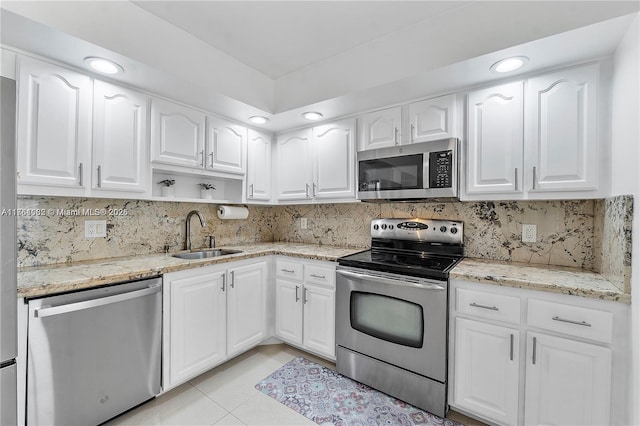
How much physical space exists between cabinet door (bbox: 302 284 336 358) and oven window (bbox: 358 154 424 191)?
0.93m

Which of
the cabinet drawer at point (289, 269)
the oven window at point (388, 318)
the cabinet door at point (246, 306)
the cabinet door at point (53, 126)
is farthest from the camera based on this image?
the cabinet drawer at point (289, 269)

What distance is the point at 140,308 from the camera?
5.62 feet

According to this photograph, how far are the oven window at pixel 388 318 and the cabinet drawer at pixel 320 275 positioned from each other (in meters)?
0.23

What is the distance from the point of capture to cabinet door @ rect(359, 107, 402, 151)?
2.26 meters

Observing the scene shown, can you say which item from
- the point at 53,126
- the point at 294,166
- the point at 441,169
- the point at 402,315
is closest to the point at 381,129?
the point at 441,169

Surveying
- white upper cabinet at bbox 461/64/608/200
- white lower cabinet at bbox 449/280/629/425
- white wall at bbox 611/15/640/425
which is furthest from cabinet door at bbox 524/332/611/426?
white upper cabinet at bbox 461/64/608/200

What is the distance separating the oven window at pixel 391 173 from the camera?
2119 mm

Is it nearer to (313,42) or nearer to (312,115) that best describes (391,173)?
(312,115)

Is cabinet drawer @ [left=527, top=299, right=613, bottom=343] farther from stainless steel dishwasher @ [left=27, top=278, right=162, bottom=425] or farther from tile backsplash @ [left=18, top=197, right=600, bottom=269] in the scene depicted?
stainless steel dishwasher @ [left=27, top=278, right=162, bottom=425]

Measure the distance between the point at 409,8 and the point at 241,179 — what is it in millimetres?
1914

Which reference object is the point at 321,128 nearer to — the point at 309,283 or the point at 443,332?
the point at 309,283

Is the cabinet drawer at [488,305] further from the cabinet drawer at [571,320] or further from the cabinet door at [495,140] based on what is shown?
the cabinet door at [495,140]

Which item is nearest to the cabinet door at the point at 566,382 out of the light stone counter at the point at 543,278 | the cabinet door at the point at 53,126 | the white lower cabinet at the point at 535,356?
the white lower cabinet at the point at 535,356

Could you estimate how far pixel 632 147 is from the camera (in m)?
1.29
